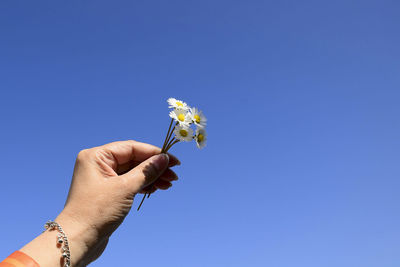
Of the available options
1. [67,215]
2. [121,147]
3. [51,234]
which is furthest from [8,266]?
[121,147]

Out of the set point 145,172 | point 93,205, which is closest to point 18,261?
point 93,205

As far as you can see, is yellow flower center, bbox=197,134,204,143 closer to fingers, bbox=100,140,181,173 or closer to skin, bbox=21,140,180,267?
fingers, bbox=100,140,181,173

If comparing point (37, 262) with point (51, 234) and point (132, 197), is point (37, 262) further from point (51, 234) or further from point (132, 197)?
point (132, 197)

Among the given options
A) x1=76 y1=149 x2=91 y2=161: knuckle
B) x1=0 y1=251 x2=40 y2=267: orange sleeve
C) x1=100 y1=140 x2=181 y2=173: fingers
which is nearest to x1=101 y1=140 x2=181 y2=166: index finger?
x1=100 y1=140 x2=181 y2=173: fingers

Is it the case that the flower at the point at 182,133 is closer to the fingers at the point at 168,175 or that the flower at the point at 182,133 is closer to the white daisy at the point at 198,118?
the white daisy at the point at 198,118

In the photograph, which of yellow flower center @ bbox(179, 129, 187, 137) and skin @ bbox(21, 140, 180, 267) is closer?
skin @ bbox(21, 140, 180, 267)

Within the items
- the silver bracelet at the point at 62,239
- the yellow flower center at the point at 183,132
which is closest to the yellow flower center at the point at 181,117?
the yellow flower center at the point at 183,132

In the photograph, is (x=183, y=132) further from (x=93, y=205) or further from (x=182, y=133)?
(x=93, y=205)
